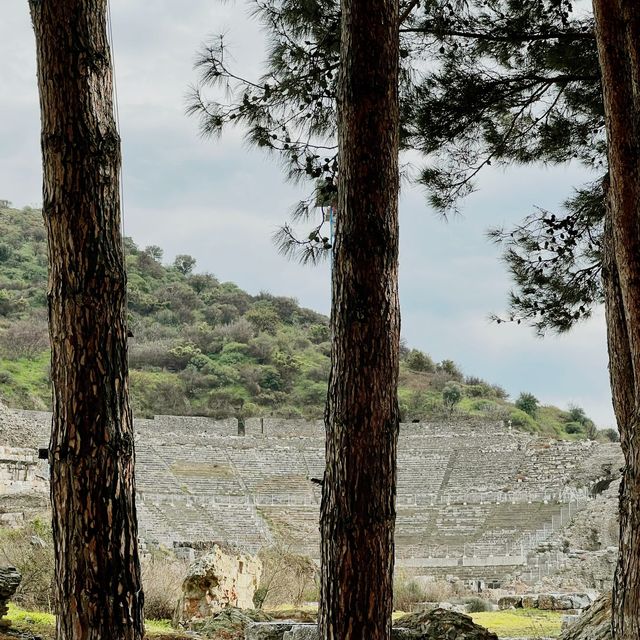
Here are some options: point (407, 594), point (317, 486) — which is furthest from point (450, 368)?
point (407, 594)

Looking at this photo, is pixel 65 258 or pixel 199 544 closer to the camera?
pixel 65 258

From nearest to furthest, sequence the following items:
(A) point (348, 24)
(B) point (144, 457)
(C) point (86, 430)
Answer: (C) point (86, 430) → (A) point (348, 24) → (B) point (144, 457)

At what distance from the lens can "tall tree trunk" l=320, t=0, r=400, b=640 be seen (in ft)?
8.44

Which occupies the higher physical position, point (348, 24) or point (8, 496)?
point (348, 24)

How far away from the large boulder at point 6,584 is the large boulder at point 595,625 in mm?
3119

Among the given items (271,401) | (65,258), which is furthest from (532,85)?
(271,401)

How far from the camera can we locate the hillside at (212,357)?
117 feet

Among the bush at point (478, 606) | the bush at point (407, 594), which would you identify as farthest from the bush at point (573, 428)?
the bush at point (478, 606)

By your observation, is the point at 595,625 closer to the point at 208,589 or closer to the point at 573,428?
the point at 208,589

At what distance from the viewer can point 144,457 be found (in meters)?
25.6

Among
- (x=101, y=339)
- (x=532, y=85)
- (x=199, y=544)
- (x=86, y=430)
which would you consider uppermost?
(x=532, y=85)

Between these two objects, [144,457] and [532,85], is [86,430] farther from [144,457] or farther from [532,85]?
[144,457]

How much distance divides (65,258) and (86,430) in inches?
17.9

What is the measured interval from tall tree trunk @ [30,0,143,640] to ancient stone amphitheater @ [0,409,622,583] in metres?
12.5
